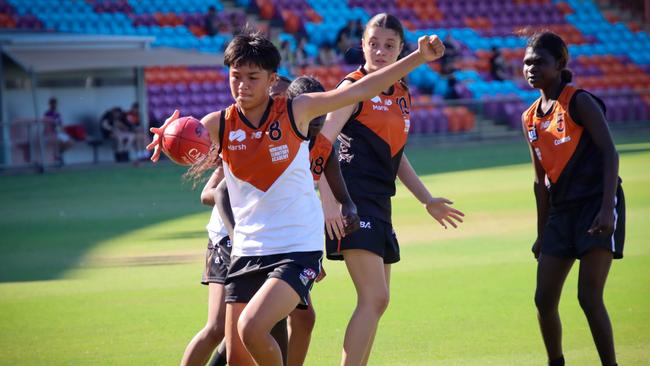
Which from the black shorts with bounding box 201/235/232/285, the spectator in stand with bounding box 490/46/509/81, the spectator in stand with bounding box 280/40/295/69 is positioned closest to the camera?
the black shorts with bounding box 201/235/232/285

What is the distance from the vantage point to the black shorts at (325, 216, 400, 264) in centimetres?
606

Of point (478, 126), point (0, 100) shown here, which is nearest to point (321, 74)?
point (478, 126)

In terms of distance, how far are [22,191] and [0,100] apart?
5.86 m

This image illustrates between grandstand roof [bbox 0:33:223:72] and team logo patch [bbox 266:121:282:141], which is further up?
team logo patch [bbox 266:121:282:141]

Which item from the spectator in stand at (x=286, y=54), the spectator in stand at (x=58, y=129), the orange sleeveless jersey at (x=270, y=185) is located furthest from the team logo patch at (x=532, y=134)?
the spectator in stand at (x=286, y=54)

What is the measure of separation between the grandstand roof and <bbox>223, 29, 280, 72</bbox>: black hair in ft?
63.2

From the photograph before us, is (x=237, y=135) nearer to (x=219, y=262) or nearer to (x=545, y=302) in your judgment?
(x=219, y=262)

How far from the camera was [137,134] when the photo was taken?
82.6 feet

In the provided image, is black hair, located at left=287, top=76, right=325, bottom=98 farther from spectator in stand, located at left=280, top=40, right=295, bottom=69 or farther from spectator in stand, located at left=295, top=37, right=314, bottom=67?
spectator in stand, located at left=295, top=37, right=314, bottom=67

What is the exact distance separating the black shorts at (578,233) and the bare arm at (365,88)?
5.58ft

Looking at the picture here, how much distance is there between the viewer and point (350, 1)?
Result: 121 feet

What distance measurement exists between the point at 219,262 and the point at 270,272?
735 millimetres

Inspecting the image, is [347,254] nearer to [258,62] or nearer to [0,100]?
[258,62]

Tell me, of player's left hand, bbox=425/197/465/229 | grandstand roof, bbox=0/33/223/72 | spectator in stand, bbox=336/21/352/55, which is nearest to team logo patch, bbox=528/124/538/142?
player's left hand, bbox=425/197/465/229
